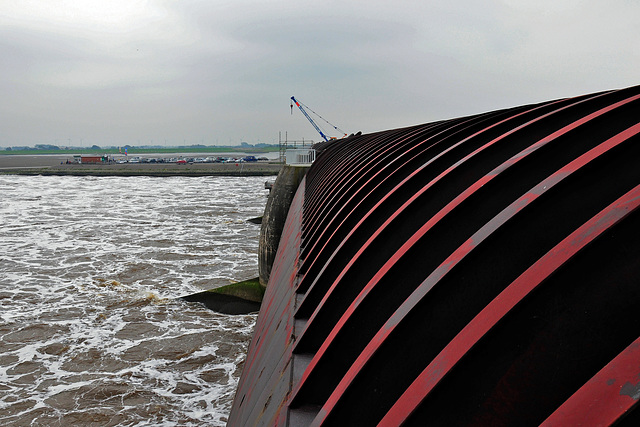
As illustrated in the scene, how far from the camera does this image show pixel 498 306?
1623 millimetres

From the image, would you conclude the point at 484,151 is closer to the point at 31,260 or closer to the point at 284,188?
the point at 284,188

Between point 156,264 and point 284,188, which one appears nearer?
point 284,188

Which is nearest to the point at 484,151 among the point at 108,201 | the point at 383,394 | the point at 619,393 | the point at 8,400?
the point at 383,394

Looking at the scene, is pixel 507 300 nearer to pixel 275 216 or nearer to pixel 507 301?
pixel 507 301

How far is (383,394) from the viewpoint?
2055mm

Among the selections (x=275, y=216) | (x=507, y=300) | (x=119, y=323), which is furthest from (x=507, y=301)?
(x=275, y=216)

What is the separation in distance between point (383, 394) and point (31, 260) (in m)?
25.8

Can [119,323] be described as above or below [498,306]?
below

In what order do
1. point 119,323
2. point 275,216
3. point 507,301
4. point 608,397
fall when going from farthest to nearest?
point 275,216 → point 119,323 → point 507,301 → point 608,397

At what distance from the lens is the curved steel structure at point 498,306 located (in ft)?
4.60

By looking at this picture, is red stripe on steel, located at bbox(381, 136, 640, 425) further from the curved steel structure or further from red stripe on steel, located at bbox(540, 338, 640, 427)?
red stripe on steel, located at bbox(540, 338, 640, 427)

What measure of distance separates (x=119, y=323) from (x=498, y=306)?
15.8m

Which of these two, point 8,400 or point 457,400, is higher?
point 457,400

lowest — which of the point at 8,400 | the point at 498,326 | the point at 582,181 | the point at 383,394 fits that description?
the point at 8,400
